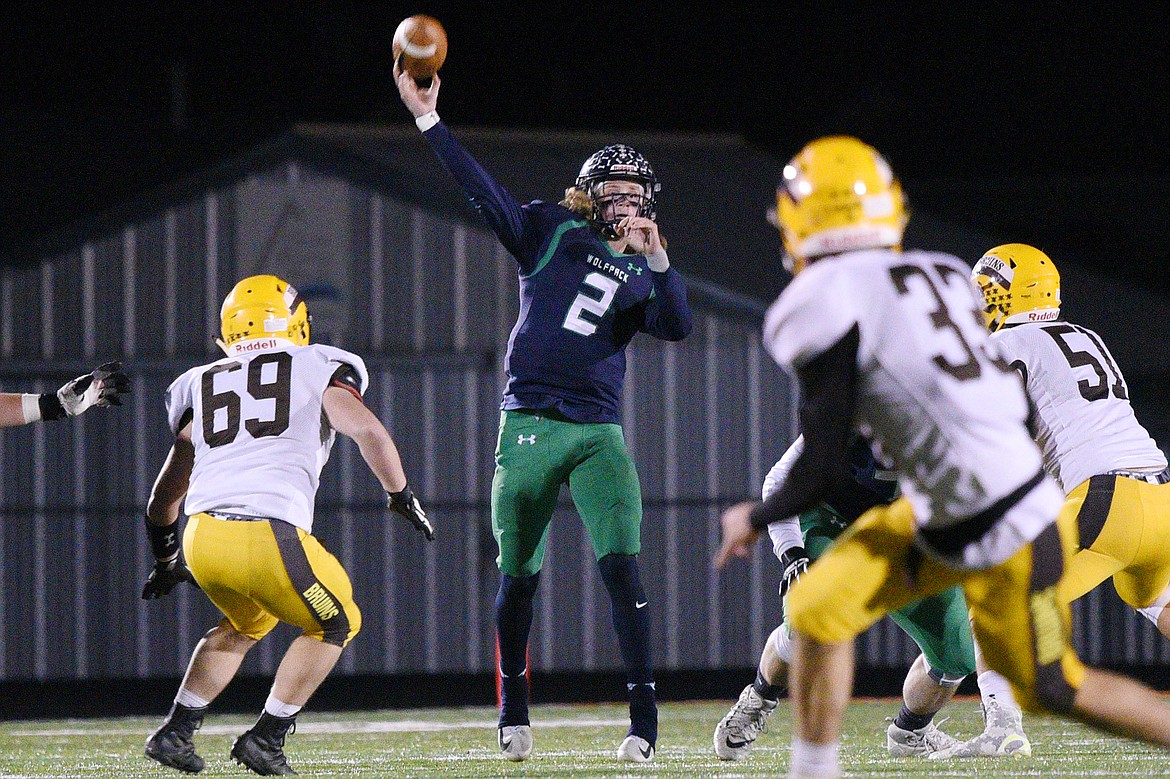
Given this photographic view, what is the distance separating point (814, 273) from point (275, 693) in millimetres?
2347

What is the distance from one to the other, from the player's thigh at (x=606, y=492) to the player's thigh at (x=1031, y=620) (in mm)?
1893

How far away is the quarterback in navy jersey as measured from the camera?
5.31 m

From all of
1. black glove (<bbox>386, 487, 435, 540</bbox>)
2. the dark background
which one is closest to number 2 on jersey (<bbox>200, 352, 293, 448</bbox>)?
black glove (<bbox>386, 487, 435, 540</bbox>)

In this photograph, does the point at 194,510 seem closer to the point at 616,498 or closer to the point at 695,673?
the point at 616,498

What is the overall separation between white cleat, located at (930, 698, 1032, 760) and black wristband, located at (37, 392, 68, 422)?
305 cm

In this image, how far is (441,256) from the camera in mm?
13141

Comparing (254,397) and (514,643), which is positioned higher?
(254,397)

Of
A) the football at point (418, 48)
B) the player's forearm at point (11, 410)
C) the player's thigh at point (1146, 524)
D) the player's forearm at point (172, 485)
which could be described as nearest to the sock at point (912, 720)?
the player's thigh at point (1146, 524)

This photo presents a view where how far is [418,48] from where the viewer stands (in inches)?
219

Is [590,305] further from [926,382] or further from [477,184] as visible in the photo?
[926,382]

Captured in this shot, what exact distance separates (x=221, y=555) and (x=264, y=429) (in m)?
0.42

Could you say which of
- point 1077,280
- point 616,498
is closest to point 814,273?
point 616,498

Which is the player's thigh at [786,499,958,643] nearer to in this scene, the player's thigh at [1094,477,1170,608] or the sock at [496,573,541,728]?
the player's thigh at [1094,477,1170,608]

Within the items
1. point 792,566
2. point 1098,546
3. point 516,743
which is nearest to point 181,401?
point 516,743
